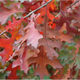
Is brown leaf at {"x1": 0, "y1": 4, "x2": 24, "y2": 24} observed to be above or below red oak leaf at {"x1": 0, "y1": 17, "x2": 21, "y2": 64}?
above

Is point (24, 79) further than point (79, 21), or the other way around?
point (24, 79)

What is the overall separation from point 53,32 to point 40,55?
0.19 meters

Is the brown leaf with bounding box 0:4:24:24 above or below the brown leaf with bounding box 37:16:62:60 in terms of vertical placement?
above

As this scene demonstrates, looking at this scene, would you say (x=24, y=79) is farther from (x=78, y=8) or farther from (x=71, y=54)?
(x=78, y=8)

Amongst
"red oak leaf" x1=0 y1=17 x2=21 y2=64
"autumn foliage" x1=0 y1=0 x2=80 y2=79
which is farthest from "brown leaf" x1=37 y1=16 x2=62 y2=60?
"red oak leaf" x1=0 y1=17 x2=21 y2=64

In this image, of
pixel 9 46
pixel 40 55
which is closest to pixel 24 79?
pixel 40 55

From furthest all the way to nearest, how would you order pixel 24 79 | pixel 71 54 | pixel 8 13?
pixel 24 79 → pixel 71 54 → pixel 8 13

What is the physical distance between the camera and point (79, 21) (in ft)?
1.82

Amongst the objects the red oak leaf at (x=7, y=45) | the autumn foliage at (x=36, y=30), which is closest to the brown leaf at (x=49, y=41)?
the autumn foliage at (x=36, y=30)

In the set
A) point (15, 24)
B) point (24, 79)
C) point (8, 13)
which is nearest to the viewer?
point (15, 24)

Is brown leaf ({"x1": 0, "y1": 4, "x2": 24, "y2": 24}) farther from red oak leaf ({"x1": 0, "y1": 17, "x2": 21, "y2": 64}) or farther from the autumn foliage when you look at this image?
red oak leaf ({"x1": 0, "y1": 17, "x2": 21, "y2": 64})

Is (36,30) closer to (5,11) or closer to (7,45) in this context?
(7,45)

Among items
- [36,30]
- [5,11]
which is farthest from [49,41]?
[5,11]

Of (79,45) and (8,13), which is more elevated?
(8,13)
